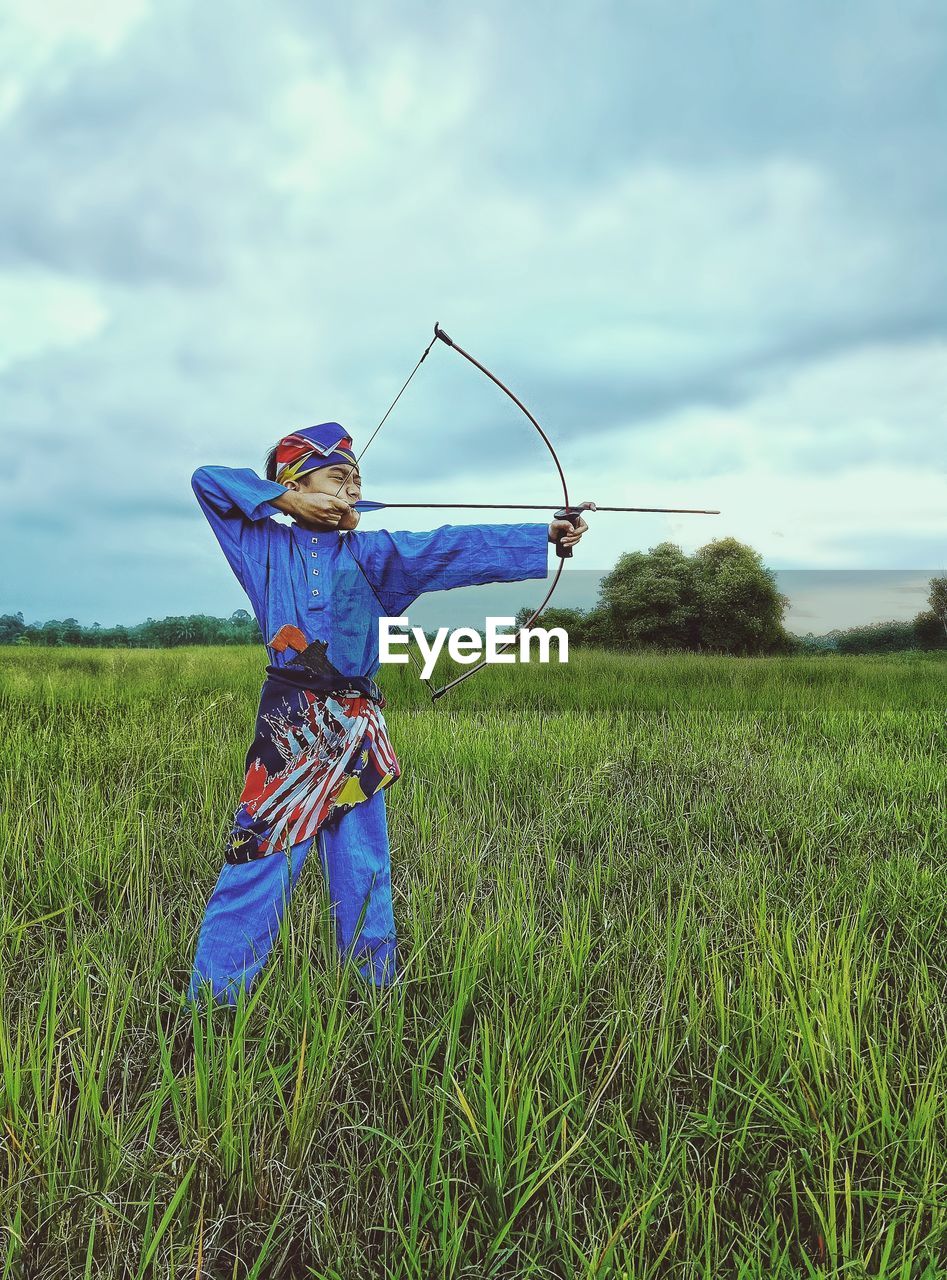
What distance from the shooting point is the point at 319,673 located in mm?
2164

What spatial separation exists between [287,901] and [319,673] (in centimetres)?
65

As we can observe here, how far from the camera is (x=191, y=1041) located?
2168 millimetres

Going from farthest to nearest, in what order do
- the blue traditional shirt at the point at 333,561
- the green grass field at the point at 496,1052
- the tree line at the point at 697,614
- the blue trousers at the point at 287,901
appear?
1. the tree line at the point at 697,614
2. the blue traditional shirt at the point at 333,561
3. the blue trousers at the point at 287,901
4. the green grass field at the point at 496,1052

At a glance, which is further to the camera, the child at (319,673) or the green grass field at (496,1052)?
the child at (319,673)

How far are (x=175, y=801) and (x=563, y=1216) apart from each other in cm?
274

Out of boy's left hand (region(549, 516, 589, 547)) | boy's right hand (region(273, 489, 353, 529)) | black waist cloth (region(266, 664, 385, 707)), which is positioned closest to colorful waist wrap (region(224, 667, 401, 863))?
black waist cloth (region(266, 664, 385, 707))

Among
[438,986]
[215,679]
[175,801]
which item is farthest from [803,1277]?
[215,679]

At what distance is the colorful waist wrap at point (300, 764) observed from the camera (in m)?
2.08

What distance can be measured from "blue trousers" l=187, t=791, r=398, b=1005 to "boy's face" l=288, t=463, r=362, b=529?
0.85 meters

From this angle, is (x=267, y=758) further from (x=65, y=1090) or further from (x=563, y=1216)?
(x=563, y=1216)
